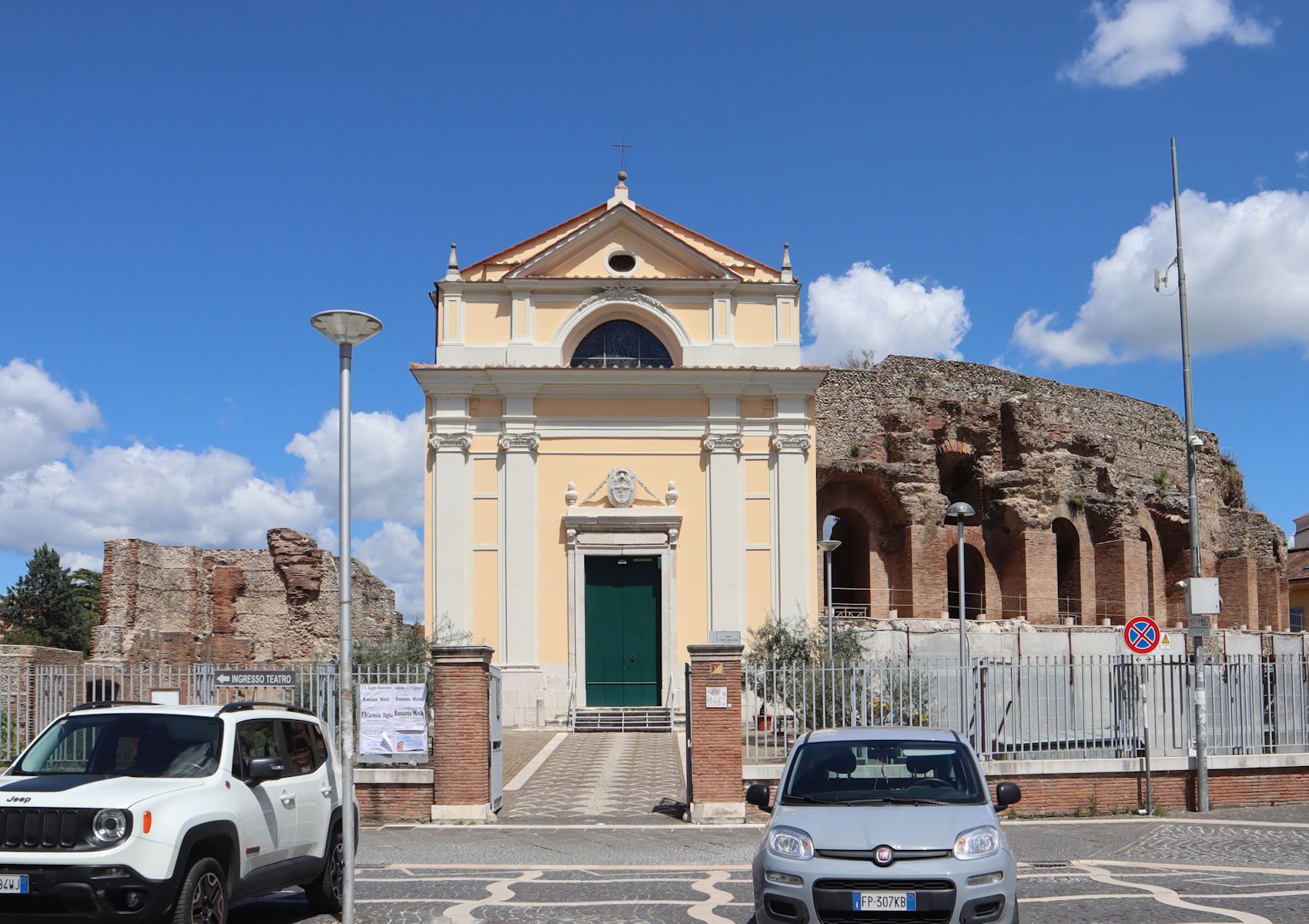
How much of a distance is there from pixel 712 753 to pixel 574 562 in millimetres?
13407

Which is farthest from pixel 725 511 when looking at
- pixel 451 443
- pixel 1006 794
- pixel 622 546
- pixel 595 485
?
pixel 1006 794

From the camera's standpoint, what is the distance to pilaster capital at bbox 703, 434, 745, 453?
29656 millimetres

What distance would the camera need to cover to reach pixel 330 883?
1042cm

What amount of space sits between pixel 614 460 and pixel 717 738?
14.2 meters

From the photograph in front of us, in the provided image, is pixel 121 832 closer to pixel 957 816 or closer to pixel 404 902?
pixel 404 902

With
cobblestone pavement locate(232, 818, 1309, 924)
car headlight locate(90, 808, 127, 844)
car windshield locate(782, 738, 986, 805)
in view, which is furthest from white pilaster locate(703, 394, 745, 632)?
car headlight locate(90, 808, 127, 844)

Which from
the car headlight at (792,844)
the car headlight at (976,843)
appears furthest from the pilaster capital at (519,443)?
the car headlight at (976,843)

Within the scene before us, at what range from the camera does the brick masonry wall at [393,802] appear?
53.2ft

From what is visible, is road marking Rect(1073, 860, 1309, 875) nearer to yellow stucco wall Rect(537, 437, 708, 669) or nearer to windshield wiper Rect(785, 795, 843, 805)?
windshield wiper Rect(785, 795, 843, 805)

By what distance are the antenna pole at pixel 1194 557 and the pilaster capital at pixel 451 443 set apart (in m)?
16.0

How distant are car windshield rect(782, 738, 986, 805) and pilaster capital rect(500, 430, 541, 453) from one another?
20084 millimetres

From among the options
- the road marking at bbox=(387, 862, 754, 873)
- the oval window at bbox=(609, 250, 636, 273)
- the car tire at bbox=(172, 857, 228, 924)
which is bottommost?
the road marking at bbox=(387, 862, 754, 873)

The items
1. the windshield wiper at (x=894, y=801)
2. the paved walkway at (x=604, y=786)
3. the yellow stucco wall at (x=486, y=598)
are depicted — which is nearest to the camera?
the windshield wiper at (x=894, y=801)

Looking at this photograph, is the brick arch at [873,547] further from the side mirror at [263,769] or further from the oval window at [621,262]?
the side mirror at [263,769]
